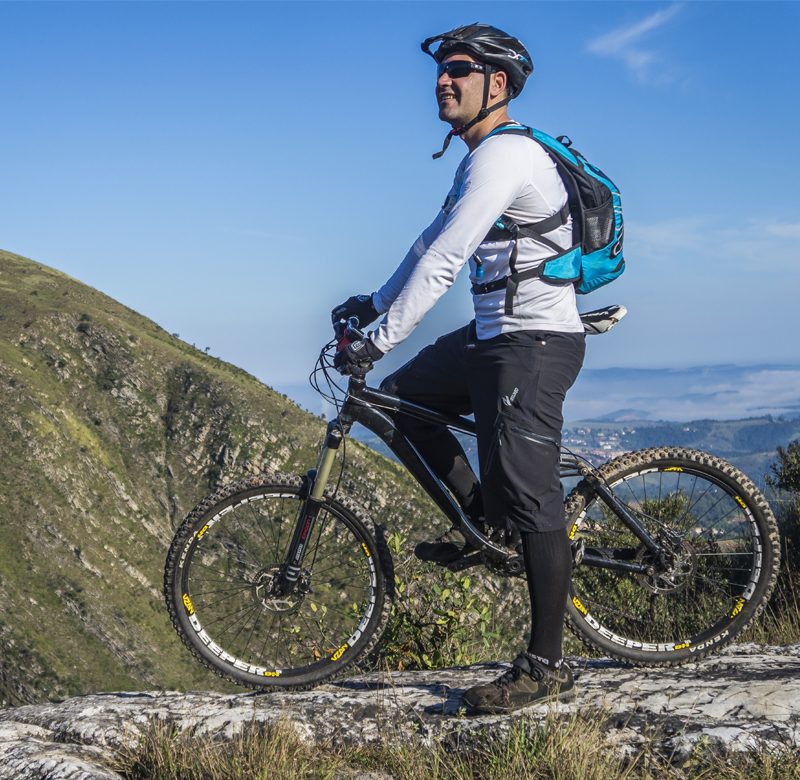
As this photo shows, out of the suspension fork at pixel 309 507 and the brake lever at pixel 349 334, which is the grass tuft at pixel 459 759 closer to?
the suspension fork at pixel 309 507

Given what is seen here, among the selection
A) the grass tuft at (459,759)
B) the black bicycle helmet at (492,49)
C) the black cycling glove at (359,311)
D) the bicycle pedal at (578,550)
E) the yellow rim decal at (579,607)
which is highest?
the black bicycle helmet at (492,49)

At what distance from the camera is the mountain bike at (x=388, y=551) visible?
188 inches

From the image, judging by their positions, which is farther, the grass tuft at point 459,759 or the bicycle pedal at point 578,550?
the bicycle pedal at point 578,550

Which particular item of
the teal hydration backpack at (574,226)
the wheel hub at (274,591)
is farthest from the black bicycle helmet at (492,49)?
the wheel hub at (274,591)

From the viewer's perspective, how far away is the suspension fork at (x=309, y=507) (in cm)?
478

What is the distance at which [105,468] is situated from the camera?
107 metres

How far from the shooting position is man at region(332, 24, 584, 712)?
4.12 metres

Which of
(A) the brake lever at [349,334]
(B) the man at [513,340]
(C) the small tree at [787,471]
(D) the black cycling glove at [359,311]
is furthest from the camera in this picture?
(C) the small tree at [787,471]

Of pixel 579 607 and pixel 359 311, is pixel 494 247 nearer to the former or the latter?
pixel 359 311

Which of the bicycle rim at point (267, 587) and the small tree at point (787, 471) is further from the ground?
the small tree at point (787, 471)

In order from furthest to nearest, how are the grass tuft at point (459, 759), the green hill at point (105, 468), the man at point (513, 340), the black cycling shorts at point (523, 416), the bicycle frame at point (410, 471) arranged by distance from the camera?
1. the green hill at point (105, 468)
2. the bicycle frame at point (410, 471)
3. the black cycling shorts at point (523, 416)
4. the man at point (513, 340)
5. the grass tuft at point (459, 759)

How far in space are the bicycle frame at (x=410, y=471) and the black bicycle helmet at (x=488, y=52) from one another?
139cm

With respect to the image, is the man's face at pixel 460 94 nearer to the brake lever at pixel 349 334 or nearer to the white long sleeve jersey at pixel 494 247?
the white long sleeve jersey at pixel 494 247

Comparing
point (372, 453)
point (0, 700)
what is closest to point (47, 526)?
point (0, 700)
